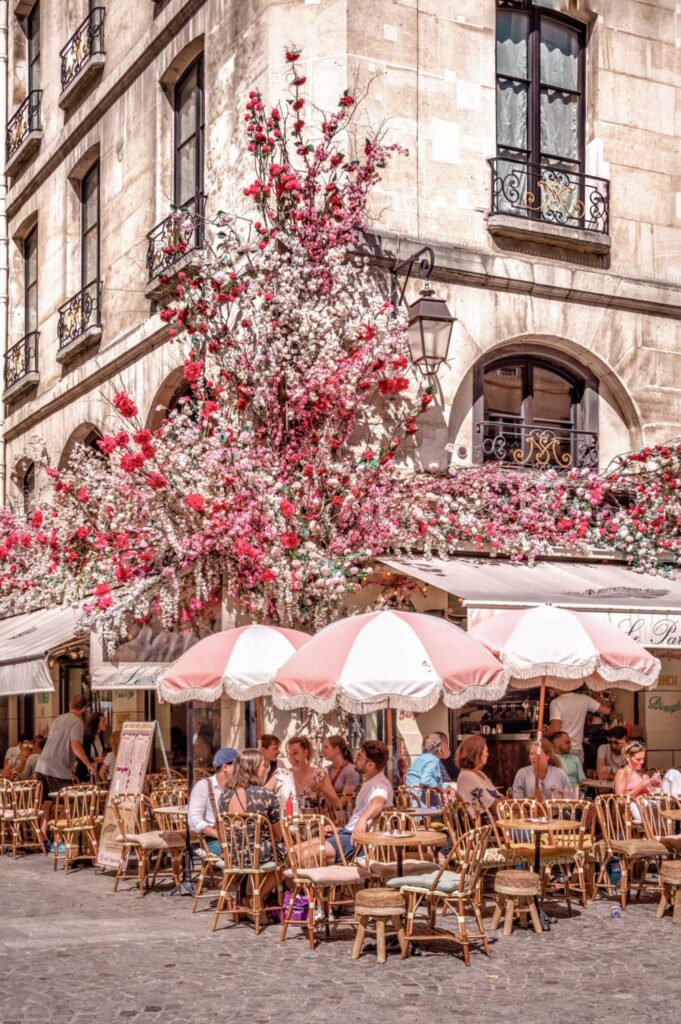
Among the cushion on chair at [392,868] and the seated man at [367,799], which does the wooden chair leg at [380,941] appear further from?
the seated man at [367,799]

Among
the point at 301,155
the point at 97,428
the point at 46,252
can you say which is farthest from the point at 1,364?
the point at 301,155

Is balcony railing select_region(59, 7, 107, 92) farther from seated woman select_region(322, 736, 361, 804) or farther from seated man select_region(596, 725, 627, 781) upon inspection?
seated man select_region(596, 725, 627, 781)

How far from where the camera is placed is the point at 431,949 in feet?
28.6

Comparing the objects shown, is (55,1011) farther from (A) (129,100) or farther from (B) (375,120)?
(A) (129,100)

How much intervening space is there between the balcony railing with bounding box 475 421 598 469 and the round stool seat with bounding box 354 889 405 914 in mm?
6761

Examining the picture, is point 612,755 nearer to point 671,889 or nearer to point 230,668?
point 671,889

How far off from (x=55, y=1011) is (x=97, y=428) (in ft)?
40.1

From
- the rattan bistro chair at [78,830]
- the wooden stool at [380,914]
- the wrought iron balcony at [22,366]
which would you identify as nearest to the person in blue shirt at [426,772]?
the wooden stool at [380,914]

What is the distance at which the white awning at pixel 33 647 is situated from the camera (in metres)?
13.2

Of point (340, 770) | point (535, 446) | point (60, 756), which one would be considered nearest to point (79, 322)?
point (60, 756)

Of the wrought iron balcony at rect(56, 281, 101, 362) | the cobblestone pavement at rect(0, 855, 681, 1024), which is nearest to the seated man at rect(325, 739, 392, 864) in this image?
the cobblestone pavement at rect(0, 855, 681, 1024)

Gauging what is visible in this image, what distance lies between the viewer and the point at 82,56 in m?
19.7

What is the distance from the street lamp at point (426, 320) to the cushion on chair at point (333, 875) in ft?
19.8

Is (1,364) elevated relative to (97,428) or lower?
elevated
